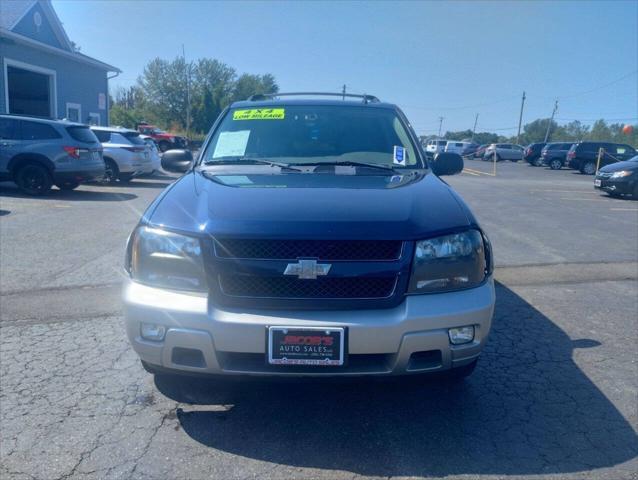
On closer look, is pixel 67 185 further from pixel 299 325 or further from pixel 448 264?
pixel 448 264

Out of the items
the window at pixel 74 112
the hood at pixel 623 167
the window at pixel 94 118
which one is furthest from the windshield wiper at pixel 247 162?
the window at pixel 94 118

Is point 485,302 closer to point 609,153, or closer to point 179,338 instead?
point 179,338

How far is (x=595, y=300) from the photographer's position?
5.77 m

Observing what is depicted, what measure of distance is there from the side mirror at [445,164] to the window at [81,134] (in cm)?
1055

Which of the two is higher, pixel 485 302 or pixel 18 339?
pixel 485 302

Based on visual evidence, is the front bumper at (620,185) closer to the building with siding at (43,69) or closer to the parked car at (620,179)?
the parked car at (620,179)

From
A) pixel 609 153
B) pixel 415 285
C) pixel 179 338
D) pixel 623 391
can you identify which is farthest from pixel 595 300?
pixel 609 153

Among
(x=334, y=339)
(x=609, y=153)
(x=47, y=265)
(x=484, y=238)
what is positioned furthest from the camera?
(x=609, y=153)

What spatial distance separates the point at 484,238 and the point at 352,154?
61.1 inches

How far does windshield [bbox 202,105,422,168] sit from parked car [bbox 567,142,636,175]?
96.8 ft

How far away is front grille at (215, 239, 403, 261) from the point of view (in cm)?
289

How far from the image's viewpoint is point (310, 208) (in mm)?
3086

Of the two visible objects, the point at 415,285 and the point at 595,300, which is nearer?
the point at 415,285

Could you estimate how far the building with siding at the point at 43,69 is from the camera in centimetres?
2050
